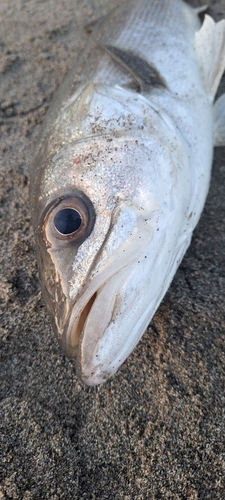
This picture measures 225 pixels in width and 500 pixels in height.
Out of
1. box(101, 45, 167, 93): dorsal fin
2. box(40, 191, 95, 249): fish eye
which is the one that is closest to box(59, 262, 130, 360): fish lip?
box(40, 191, 95, 249): fish eye

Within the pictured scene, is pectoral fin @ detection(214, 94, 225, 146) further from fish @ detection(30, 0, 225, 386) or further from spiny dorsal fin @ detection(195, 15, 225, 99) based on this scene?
spiny dorsal fin @ detection(195, 15, 225, 99)

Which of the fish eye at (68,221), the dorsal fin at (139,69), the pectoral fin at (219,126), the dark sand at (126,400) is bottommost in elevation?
the dark sand at (126,400)

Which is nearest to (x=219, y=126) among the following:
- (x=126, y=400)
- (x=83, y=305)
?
(x=83, y=305)

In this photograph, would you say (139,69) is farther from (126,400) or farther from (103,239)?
(126,400)

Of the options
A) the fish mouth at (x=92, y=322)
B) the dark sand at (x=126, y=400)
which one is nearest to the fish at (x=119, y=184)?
the fish mouth at (x=92, y=322)

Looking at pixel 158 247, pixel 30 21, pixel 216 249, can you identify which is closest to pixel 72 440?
pixel 158 247

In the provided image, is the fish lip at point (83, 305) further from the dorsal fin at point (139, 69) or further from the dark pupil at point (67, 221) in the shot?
the dorsal fin at point (139, 69)
